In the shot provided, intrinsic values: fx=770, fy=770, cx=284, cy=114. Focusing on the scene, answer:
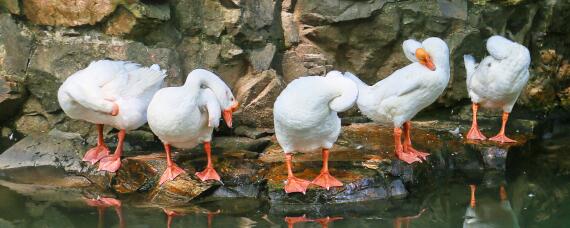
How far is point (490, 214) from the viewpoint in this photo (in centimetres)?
592

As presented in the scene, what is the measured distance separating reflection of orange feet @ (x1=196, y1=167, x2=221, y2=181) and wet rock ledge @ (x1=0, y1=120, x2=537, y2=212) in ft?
0.16

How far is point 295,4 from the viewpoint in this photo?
8.05m

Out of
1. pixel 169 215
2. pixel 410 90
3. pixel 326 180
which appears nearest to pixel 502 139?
pixel 410 90

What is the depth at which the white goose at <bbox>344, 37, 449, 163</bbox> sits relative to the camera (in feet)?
21.0

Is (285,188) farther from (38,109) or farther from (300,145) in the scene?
(38,109)

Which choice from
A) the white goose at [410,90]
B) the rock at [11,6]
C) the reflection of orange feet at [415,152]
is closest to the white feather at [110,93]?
the rock at [11,6]

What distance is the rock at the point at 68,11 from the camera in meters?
7.45

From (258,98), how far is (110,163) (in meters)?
1.75

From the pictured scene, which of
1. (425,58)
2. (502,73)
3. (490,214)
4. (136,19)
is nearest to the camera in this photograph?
(490,214)

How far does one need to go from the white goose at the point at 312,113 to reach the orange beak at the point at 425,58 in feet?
2.93

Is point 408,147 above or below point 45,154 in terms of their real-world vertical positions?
above

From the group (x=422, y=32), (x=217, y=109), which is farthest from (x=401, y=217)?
(x=422, y=32)

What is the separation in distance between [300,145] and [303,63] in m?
2.16

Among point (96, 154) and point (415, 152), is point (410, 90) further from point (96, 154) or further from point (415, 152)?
point (96, 154)
